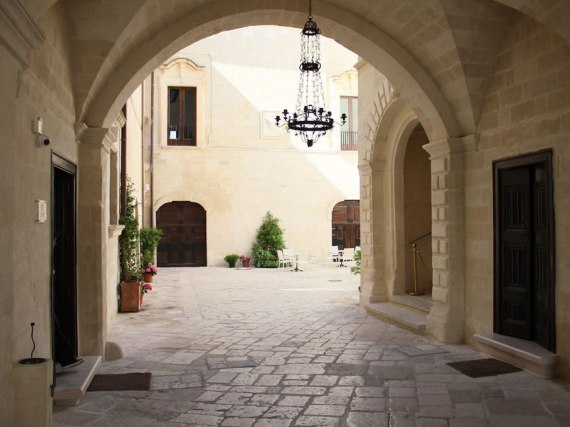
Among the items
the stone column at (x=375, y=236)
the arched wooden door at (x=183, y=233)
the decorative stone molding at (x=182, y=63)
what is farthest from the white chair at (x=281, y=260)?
the stone column at (x=375, y=236)

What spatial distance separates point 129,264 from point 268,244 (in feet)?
29.0

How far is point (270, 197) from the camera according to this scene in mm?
17797

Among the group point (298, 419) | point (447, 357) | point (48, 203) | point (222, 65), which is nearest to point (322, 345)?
point (447, 357)

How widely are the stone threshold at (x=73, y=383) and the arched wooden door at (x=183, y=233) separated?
12.5m

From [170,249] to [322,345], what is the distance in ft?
39.3

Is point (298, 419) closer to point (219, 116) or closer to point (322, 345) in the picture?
point (322, 345)

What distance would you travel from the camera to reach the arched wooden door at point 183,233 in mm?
17281

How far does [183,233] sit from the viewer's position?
57.2 ft

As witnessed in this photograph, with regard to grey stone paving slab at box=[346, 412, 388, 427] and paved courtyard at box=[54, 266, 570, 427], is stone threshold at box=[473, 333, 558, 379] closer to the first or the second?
paved courtyard at box=[54, 266, 570, 427]

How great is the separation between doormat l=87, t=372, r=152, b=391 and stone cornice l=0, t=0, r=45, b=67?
2.68m

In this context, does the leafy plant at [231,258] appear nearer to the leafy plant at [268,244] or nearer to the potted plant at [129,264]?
the leafy plant at [268,244]

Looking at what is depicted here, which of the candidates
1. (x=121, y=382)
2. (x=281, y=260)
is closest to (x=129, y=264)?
(x=121, y=382)

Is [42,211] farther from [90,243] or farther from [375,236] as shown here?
[375,236]

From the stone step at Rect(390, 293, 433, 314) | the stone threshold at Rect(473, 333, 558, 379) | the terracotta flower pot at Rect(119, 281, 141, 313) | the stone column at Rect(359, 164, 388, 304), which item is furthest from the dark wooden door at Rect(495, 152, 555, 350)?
the terracotta flower pot at Rect(119, 281, 141, 313)
